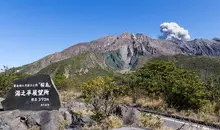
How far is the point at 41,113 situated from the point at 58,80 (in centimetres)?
1742

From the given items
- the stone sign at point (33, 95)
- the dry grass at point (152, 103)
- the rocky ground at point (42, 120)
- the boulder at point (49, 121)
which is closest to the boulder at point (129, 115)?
the rocky ground at point (42, 120)

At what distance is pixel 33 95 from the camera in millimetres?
10828

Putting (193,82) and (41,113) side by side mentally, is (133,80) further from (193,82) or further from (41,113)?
(41,113)

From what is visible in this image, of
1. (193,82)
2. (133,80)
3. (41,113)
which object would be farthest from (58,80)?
(41,113)

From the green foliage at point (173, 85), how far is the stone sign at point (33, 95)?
695 centimetres

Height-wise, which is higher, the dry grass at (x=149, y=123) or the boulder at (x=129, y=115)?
the boulder at (x=129, y=115)

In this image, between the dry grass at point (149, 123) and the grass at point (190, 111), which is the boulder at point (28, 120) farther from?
the grass at point (190, 111)

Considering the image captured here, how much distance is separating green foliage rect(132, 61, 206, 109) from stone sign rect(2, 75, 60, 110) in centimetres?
695

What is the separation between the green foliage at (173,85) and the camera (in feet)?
46.5

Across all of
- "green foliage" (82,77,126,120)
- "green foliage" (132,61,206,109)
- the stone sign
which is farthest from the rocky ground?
"green foliage" (132,61,206,109)

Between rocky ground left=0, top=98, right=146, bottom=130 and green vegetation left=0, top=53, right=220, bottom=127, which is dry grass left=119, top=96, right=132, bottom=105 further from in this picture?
rocky ground left=0, top=98, right=146, bottom=130

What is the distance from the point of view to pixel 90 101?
10461 mm

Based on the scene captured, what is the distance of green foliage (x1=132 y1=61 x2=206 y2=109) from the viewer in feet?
46.5

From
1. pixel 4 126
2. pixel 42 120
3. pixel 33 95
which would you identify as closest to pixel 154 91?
pixel 33 95
